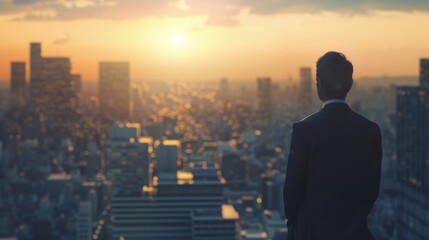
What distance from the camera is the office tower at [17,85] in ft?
164

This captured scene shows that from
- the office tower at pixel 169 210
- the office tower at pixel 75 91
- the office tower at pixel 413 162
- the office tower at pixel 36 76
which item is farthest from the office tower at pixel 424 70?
the office tower at pixel 75 91

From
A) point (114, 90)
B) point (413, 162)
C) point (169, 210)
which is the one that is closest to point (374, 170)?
point (169, 210)

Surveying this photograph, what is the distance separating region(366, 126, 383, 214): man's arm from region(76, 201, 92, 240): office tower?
2275 cm

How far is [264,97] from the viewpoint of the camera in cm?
5469

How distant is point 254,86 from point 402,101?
1375 inches

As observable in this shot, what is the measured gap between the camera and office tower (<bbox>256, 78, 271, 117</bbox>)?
53.1 metres

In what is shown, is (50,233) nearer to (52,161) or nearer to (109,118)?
→ (52,161)

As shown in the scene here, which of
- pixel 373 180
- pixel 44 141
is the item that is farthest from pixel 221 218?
pixel 44 141

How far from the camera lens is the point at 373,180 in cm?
137

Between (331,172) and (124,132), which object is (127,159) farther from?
(331,172)

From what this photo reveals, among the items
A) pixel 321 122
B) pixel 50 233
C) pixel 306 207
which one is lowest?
pixel 50 233

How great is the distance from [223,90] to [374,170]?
200 ft

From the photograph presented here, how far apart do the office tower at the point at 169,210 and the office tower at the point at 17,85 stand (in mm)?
31455

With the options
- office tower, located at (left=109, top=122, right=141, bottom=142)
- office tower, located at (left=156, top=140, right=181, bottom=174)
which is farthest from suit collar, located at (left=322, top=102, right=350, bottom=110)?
office tower, located at (left=109, top=122, right=141, bottom=142)
